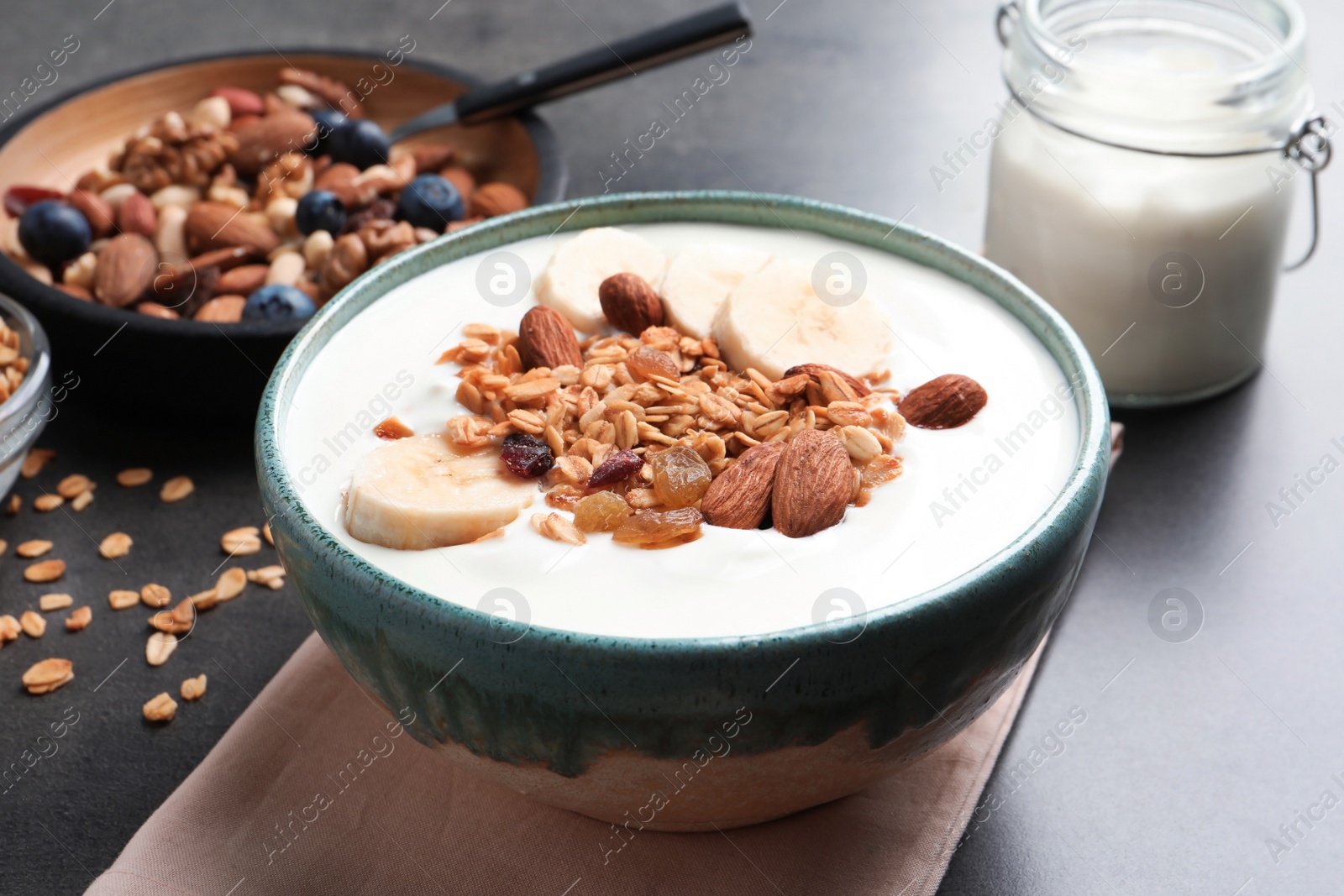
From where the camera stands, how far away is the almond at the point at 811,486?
28.7 inches

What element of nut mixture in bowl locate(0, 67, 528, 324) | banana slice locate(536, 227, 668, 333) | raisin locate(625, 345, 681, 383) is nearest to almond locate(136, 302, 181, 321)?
nut mixture in bowl locate(0, 67, 528, 324)

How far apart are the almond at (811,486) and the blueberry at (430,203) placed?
710mm

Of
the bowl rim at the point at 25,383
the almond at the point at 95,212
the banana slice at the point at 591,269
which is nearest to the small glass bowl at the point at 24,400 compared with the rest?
the bowl rim at the point at 25,383

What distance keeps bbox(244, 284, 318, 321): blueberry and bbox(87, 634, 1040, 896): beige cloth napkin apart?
46cm

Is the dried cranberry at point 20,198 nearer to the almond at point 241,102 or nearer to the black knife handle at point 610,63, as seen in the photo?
the almond at point 241,102

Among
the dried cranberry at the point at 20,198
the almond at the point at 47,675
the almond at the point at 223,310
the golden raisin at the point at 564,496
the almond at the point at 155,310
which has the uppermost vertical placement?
the golden raisin at the point at 564,496

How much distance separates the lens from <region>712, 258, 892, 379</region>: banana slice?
0.88 meters

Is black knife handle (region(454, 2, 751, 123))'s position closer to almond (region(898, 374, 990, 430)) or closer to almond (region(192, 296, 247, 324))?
almond (region(192, 296, 247, 324))

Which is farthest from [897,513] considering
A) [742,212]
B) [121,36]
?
[121,36]

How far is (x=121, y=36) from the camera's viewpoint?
6.34ft

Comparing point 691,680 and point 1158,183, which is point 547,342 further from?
point 1158,183

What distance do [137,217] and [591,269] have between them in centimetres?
65

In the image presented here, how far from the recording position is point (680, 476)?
76cm

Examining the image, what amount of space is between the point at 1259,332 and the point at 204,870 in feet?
3.46
